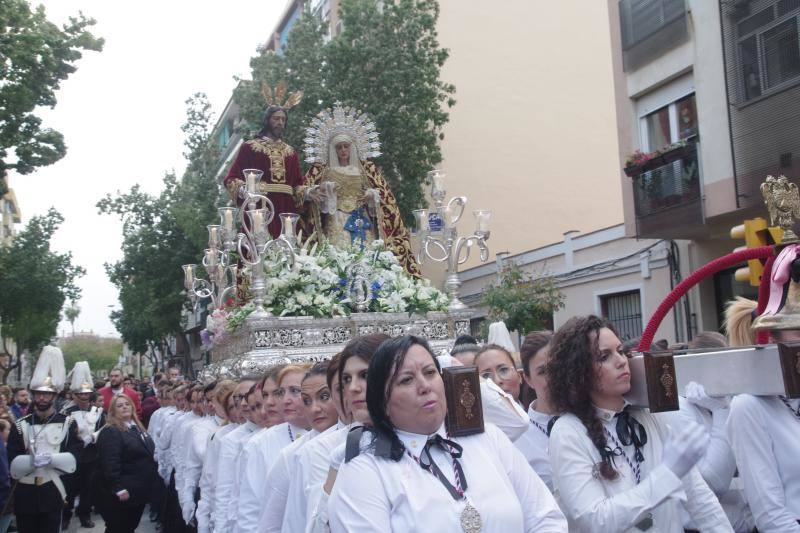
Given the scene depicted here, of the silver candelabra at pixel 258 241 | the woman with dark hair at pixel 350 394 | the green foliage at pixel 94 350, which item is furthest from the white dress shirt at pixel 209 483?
the green foliage at pixel 94 350

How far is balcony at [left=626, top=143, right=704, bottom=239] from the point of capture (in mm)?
14695

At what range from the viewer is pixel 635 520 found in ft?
9.71

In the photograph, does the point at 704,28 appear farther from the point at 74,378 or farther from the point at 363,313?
the point at 74,378

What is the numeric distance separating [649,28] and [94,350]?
420 ft

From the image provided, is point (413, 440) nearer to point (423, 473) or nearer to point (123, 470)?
point (423, 473)

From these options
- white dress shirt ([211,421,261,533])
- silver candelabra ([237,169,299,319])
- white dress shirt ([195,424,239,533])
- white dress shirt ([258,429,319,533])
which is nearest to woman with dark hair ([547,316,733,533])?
white dress shirt ([258,429,319,533])

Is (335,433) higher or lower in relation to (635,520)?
higher

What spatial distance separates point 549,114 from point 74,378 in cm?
1741

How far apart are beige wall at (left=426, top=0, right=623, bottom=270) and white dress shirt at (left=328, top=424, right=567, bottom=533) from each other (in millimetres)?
22806

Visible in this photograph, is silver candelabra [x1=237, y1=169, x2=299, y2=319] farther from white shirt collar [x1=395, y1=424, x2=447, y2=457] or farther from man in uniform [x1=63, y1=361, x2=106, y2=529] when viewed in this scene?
white shirt collar [x1=395, y1=424, x2=447, y2=457]

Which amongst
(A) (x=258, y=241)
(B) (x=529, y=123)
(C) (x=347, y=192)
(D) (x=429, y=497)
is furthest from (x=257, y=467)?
(B) (x=529, y=123)

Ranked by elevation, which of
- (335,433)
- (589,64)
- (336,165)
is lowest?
(335,433)

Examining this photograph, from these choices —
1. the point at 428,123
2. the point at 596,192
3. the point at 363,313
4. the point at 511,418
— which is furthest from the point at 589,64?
the point at 511,418

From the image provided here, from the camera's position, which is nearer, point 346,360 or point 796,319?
point 796,319
